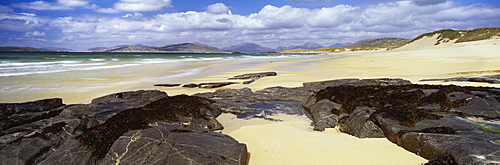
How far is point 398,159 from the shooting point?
13.2 ft

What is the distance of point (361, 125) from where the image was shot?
17.5ft

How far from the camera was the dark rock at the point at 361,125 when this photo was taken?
16.6 feet

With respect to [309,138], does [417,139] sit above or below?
above

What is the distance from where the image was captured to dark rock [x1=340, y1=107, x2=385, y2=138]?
5.07 m

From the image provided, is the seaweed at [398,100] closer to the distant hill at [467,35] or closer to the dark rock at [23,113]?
the dark rock at [23,113]

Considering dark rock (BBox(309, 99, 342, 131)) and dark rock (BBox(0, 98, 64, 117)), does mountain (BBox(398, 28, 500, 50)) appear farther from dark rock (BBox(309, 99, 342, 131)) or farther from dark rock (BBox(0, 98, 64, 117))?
dark rock (BBox(0, 98, 64, 117))

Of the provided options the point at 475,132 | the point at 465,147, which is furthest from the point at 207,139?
the point at 475,132

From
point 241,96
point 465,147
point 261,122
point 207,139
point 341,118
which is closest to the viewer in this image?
point 465,147

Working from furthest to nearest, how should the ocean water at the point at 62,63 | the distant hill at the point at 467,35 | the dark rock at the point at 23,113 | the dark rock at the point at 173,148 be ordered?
1. the distant hill at the point at 467,35
2. the ocean water at the point at 62,63
3. the dark rock at the point at 23,113
4. the dark rock at the point at 173,148

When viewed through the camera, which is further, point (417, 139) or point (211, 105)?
point (211, 105)

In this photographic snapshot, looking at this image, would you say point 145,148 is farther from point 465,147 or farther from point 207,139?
point 465,147

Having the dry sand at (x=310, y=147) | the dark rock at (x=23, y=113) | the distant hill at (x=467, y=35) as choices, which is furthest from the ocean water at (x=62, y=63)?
the distant hill at (x=467, y=35)

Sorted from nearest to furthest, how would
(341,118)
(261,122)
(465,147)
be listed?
(465,147)
(341,118)
(261,122)

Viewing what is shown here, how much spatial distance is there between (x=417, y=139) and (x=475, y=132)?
0.84 m
